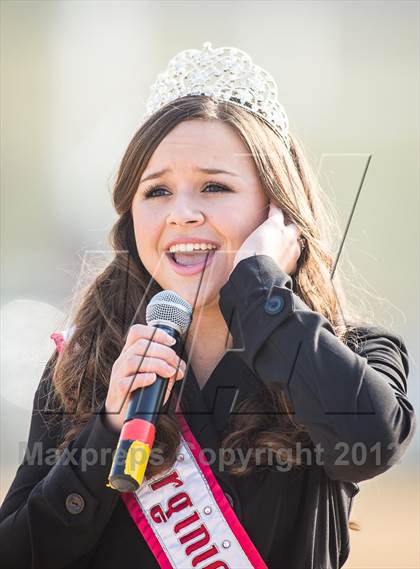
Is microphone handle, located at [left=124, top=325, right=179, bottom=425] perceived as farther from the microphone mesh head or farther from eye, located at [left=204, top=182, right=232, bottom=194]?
A: eye, located at [left=204, top=182, right=232, bottom=194]

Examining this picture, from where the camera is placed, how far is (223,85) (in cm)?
205

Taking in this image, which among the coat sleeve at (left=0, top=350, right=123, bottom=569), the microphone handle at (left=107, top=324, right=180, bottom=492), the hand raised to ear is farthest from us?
the hand raised to ear

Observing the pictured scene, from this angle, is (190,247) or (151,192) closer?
(190,247)

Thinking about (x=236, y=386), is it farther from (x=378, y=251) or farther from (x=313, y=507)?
(x=378, y=251)

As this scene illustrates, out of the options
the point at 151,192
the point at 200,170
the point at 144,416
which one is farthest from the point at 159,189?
the point at 144,416

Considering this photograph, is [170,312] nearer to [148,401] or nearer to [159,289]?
[148,401]

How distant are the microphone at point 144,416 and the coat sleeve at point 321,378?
0.40ft

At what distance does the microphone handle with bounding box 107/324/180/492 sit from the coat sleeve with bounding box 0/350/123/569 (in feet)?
0.70

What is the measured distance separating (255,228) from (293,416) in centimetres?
39

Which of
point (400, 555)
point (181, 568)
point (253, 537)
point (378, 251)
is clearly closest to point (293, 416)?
point (253, 537)

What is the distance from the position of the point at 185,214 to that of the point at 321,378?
45 centimetres

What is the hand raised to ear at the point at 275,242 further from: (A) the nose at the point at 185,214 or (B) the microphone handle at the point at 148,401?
(B) the microphone handle at the point at 148,401

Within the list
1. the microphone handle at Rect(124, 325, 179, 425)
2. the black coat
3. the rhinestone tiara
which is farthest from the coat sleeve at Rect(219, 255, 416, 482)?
A: the rhinestone tiara

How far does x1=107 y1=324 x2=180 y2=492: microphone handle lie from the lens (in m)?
1.32
